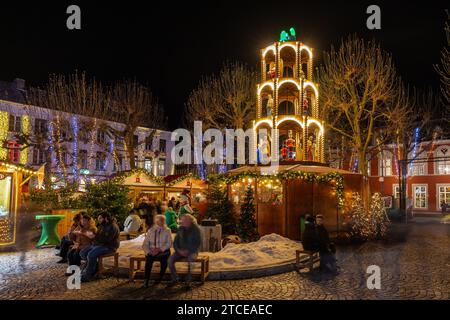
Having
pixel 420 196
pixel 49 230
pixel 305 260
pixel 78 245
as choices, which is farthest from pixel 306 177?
pixel 420 196

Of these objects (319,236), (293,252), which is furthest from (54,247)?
(319,236)

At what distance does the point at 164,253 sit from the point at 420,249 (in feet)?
31.0

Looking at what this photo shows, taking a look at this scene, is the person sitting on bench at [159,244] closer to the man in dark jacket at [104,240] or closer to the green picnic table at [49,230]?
the man in dark jacket at [104,240]

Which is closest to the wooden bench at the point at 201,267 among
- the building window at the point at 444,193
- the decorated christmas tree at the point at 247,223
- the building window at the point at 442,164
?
the decorated christmas tree at the point at 247,223

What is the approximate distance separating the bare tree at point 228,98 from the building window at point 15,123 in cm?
1623

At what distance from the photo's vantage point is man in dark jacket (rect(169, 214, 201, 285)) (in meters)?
8.41

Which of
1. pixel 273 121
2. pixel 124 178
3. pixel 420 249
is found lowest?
pixel 420 249

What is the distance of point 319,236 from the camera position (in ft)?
33.1

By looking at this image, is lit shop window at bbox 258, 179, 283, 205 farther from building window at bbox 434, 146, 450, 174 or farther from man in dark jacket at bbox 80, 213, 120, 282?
building window at bbox 434, 146, 450, 174

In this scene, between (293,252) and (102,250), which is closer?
(102,250)

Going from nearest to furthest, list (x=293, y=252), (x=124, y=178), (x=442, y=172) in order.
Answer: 1. (x=293, y=252)
2. (x=124, y=178)
3. (x=442, y=172)

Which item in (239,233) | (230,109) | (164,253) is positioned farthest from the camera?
(230,109)

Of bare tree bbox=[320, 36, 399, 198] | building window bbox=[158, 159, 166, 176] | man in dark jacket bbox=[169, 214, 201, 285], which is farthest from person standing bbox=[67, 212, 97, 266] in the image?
building window bbox=[158, 159, 166, 176]
